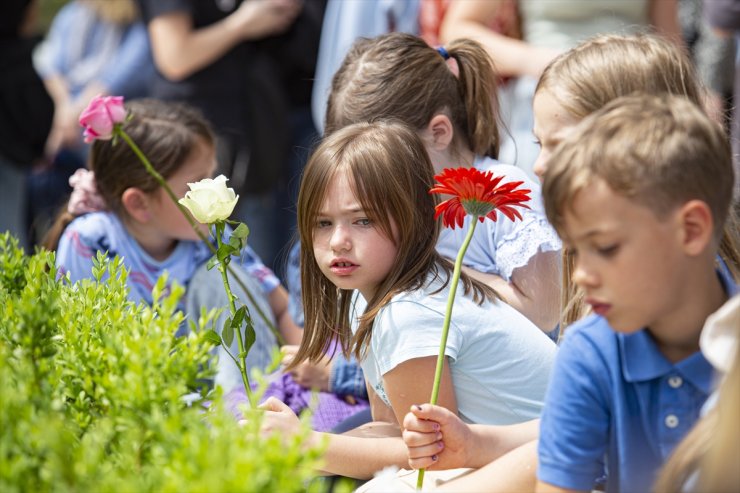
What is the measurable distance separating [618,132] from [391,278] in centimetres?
84

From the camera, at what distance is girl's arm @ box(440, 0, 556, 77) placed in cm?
354

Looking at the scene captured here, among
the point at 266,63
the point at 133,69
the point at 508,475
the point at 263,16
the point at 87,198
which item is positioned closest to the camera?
the point at 508,475

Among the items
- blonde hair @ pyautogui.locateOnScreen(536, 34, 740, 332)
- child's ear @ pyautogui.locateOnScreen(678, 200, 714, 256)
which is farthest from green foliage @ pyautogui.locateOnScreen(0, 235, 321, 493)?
blonde hair @ pyautogui.locateOnScreen(536, 34, 740, 332)

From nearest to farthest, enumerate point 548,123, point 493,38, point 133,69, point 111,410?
point 111,410 < point 548,123 < point 493,38 < point 133,69

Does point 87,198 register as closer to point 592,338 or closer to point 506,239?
point 506,239

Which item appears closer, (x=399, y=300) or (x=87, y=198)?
(x=399, y=300)

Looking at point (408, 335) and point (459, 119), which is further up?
point (459, 119)

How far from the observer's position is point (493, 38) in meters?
3.65

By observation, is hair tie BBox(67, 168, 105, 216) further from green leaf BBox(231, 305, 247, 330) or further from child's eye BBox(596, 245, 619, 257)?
child's eye BBox(596, 245, 619, 257)

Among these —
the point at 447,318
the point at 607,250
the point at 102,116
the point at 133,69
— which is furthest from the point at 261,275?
the point at 133,69

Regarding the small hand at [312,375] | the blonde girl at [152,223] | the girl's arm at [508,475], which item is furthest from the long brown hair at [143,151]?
the girl's arm at [508,475]

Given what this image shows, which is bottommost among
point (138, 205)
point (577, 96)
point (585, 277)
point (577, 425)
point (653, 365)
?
point (138, 205)

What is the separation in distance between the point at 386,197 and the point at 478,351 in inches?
15.1

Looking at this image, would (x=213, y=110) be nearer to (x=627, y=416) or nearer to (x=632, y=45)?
(x=632, y=45)
